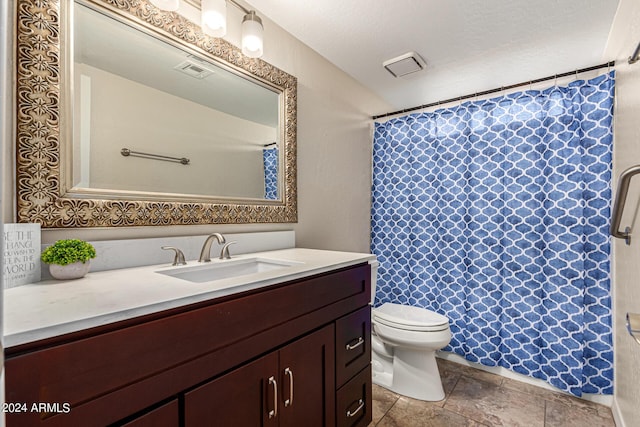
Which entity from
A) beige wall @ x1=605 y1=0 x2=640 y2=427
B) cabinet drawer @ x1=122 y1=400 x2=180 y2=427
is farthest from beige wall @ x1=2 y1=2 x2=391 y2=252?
beige wall @ x1=605 y1=0 x2=640 y2=427

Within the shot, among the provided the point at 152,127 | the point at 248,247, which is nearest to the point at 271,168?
the point at 248,247

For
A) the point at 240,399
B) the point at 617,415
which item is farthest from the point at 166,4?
the point at 617,415

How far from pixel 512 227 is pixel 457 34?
126 cm

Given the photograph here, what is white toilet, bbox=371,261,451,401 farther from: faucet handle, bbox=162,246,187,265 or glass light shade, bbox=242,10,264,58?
glass light shade, bbox=242,10,264,58

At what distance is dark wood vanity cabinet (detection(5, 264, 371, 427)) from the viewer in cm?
56

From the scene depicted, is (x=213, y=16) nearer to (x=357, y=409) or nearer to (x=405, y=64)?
(x=405, y=64)

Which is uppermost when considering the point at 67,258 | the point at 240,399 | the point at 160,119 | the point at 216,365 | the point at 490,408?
the point at 160,119

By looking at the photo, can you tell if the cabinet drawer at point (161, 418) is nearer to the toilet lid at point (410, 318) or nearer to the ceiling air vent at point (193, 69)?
the ceiling air vent at point (193, 69)

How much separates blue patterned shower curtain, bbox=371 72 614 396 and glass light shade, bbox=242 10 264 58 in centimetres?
142

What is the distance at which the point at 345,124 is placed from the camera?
7.61 ft

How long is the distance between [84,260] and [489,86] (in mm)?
2724

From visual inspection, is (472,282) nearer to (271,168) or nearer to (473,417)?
(473,417)

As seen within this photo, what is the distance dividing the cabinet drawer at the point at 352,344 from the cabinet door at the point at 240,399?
0.37 metres

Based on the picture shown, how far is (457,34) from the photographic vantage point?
1.74 meters
